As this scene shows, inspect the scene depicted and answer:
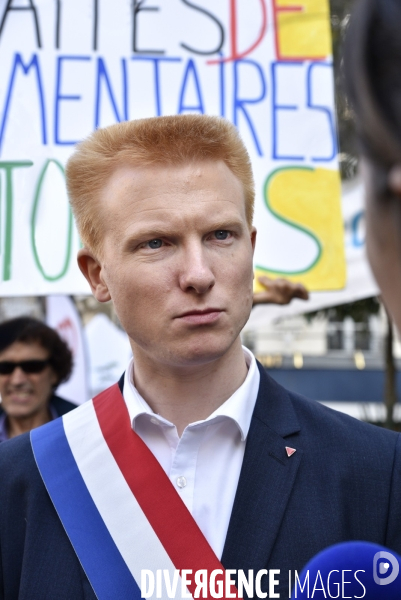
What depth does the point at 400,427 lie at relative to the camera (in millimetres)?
9547

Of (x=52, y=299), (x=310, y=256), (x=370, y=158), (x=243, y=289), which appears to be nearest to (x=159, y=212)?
(x=243, y=289)

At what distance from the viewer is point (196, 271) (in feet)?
5.57

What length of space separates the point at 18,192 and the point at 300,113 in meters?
1.21

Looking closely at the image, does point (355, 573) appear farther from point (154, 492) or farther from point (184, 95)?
point (184, 95)

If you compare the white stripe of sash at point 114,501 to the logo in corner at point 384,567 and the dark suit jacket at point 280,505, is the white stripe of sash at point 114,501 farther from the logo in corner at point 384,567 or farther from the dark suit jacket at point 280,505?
the logo in corner at point 384,567

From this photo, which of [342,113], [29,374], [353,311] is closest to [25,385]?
[29,374]

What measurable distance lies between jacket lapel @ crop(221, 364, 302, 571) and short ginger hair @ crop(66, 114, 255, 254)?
1.58ft

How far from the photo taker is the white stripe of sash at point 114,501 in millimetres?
1770

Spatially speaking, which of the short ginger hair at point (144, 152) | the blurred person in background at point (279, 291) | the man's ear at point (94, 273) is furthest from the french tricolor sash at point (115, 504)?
the blurred person in background at point (279, 291)

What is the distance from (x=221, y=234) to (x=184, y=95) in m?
1.62

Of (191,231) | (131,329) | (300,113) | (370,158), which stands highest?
(300,113)

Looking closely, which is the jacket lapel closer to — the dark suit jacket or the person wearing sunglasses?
the dark suit jacket

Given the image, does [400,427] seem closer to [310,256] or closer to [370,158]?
[310,256]

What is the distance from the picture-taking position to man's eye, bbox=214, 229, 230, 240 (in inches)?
70.5
